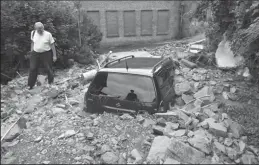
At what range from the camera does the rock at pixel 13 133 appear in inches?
174

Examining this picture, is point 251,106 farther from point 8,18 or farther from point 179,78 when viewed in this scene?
point 8,18

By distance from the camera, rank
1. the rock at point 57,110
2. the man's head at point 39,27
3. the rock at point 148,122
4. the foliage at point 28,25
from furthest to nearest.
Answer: the foliage at point 28,25 → the man's head at point 39,27 → the rock at point 57,110 → the rock at point 148,122

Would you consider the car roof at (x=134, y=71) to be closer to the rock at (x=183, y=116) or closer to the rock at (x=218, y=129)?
the rock at (x=183, y=116)

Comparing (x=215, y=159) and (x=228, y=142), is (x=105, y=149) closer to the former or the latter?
(x=215, y=159)

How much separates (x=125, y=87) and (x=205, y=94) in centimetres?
271

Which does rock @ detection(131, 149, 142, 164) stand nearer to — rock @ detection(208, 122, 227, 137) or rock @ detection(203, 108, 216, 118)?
rock @ detection(208, 122, 227, 137)

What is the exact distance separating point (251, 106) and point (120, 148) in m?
3.74

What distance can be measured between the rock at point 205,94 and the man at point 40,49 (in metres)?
4.42

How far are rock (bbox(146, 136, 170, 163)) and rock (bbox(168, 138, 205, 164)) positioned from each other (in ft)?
0.42

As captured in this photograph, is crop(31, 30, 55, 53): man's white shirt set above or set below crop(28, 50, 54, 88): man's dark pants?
above

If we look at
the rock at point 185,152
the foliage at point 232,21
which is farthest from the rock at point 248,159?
→ the foliage at point 232,21

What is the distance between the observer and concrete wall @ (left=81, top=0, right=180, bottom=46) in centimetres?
2109

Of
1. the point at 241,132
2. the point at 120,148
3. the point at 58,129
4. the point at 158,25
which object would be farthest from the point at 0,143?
the point at 158,25

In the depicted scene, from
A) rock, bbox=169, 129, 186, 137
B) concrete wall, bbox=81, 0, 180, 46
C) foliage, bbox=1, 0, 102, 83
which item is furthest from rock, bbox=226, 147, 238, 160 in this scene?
concrete wall, bbox=81, 0, 180, 46
